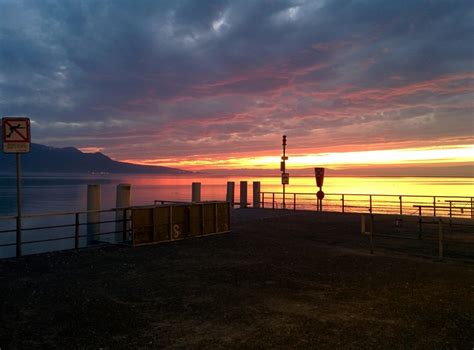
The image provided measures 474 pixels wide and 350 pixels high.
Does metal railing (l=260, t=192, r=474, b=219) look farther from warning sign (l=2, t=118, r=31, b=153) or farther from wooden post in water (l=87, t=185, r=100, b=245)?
warning sign (l=2, t=118, r=31, b=153)

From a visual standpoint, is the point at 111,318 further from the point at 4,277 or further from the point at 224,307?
the point at 4,277

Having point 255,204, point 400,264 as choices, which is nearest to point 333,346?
point 400,264

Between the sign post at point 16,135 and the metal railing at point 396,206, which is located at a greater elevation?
the sign post at point 16,135

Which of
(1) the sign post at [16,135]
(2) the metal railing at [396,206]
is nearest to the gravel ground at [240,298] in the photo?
(1) the sign post at [16,135]

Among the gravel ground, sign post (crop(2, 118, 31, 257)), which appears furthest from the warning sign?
the gravel ground

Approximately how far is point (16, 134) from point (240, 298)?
8.18 meters

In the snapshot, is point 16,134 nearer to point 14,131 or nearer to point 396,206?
point 14,131

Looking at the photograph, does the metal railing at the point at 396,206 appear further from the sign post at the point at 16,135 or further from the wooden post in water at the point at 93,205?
the sign post at the point at 16,135

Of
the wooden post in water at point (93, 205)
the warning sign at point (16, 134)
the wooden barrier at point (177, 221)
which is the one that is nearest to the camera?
Answer: the warning sign at point (16, 134)

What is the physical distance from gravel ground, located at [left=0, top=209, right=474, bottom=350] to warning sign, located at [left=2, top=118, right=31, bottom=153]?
3.23 metres

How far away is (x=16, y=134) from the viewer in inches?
447

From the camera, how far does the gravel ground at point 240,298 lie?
5898 mm

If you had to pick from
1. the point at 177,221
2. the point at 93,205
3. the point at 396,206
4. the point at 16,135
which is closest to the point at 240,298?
the point at 177,221

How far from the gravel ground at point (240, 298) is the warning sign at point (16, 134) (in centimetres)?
323
